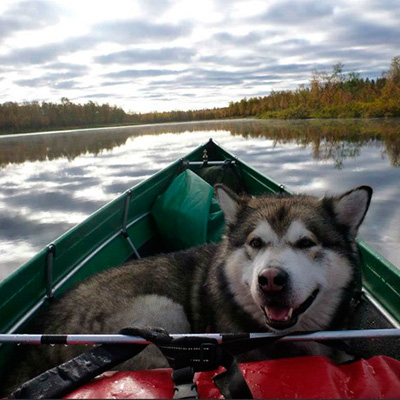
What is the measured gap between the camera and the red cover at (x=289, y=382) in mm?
1671

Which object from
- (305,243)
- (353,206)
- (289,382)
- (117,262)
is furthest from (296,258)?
(117,262)

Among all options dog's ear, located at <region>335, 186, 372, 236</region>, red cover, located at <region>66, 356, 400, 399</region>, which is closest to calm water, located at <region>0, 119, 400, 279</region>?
dog's ear, located at <region>335, 186, 372, 236</region>

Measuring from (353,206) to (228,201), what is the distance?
996 mm

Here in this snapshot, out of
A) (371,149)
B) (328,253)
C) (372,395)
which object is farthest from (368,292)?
(371,149)

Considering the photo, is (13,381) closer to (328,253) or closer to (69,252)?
(69,252)

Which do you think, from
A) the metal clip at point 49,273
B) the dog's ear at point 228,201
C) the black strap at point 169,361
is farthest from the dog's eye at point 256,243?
the metal clip at point 49,273

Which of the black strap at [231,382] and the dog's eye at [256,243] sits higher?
the dog's eye at [256,243]

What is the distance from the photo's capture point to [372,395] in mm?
1656

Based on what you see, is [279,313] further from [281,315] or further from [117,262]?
[117,262]

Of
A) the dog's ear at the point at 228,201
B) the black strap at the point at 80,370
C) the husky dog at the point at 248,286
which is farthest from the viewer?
the dog's ear at the point at 228,201

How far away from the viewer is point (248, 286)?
2.74m

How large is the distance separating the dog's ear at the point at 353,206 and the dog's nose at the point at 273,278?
883 mm

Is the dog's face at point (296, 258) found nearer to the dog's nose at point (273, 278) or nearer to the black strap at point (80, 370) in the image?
the dog's nose at point (273, 278)

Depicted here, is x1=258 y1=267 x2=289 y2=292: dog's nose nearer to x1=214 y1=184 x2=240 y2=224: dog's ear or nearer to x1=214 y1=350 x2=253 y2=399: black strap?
x1=214 y1=350 x2=253 y2=399: black strap
